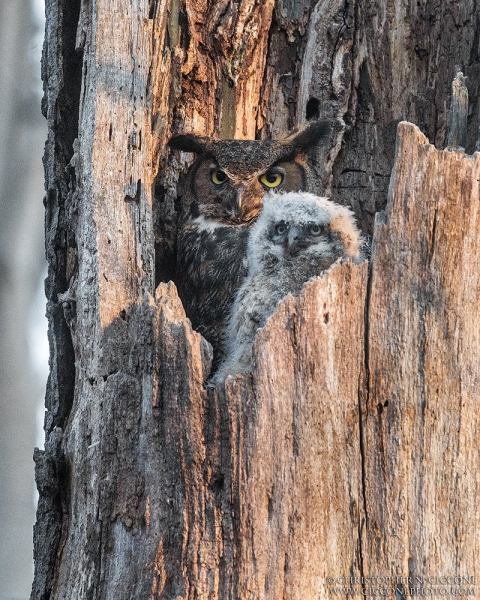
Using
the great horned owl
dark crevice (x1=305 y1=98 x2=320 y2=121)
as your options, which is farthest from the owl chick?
dark crevice (x1=305 y1=98 x2=320 y2=121)

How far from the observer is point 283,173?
3453mm

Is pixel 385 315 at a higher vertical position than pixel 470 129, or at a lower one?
lower

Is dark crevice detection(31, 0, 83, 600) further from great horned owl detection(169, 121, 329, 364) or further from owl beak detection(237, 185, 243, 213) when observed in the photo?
owl beak detection(237, 185, 243, 213)

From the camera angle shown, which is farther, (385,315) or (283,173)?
(283,173)

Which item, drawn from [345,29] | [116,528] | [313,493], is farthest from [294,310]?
[345,29]

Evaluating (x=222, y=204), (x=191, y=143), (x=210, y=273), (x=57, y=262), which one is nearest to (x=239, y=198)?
(x=222, y=204)

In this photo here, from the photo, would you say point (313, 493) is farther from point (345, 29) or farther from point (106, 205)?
point (345, 29)

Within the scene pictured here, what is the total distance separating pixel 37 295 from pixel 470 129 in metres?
3.17

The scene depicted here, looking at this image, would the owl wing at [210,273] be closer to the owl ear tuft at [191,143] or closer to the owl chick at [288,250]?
the owl chick at [288,250]

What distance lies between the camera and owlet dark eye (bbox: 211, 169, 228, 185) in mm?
3400

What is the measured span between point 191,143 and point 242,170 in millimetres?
237

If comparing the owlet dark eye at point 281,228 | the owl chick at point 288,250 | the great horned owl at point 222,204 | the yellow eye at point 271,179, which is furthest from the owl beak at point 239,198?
the owlet dark eye at point 281,228

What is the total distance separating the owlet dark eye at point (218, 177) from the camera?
340 centimetres

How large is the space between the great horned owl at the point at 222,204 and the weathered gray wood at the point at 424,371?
0.89 meters
